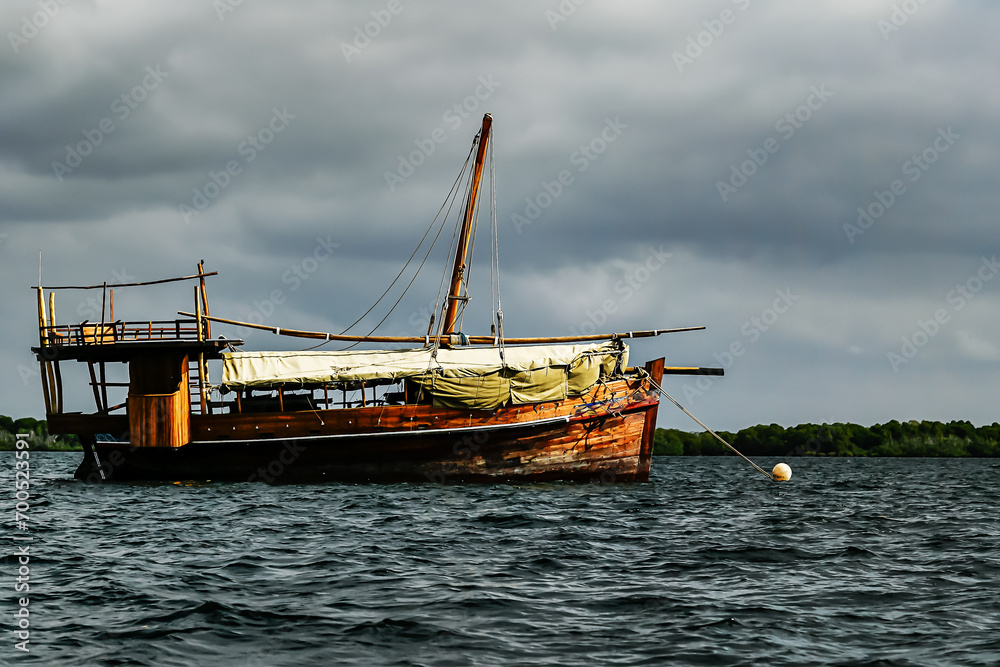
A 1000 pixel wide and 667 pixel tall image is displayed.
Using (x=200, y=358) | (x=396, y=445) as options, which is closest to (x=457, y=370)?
(x=396, y=445)

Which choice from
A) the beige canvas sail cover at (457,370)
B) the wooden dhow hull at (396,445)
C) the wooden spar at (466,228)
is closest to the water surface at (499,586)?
the wooden dhow hull at (396,445)

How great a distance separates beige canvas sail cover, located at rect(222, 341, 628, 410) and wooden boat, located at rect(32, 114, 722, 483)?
35 millimetres

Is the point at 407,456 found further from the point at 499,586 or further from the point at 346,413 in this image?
the point at 499,586

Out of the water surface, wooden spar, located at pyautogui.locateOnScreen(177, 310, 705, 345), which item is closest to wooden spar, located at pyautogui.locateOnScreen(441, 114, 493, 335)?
wooden spar, located at pyautogui.locateOnScreen(177, 310, 705, 345)

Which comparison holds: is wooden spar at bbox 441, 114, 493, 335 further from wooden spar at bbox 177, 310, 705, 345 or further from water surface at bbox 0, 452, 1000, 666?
water surface at bbox 0, 452, 1000, 666

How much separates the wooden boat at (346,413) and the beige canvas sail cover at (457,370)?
35 mm

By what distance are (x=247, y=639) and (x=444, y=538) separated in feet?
20.4

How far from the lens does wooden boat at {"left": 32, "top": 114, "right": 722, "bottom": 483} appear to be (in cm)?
2606

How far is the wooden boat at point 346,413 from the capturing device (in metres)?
26.1

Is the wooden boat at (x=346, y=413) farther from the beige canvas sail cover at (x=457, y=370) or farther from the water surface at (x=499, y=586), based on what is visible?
the water surface at (x=499, y=586)

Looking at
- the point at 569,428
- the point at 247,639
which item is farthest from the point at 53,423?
the point at 247,639

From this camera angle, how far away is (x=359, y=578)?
421 inches

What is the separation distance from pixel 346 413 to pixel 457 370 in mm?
3496

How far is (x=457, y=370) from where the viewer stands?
2620 centimetres
